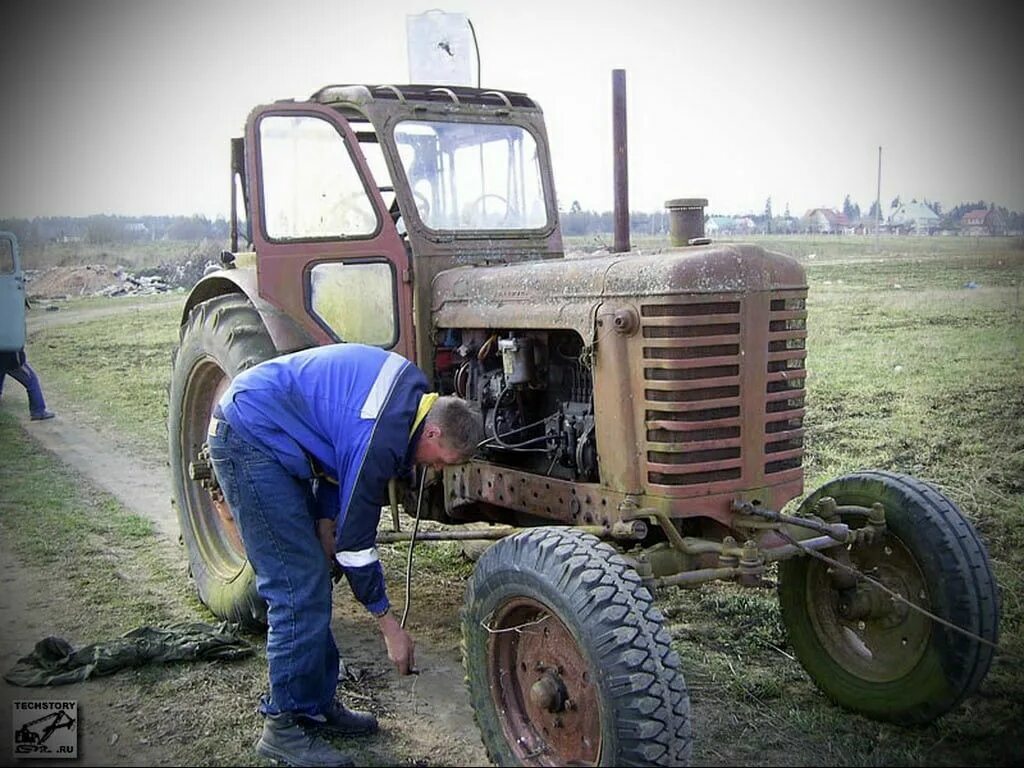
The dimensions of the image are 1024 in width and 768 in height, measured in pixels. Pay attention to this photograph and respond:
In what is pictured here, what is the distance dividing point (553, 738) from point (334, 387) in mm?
1370

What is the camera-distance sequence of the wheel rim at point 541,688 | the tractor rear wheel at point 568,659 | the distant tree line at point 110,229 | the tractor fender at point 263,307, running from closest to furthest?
the tractor rear wheel at point 568,659 → the wheel rim at point 541,688 → the tractor fender at point 263,307 → the distant tree line at point 110,229

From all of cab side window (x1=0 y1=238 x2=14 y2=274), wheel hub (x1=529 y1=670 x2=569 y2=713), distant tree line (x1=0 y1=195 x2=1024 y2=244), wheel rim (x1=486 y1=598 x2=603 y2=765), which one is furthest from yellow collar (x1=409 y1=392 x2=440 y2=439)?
cab side window (x1=0 y1=238 x2=14 y2=274)

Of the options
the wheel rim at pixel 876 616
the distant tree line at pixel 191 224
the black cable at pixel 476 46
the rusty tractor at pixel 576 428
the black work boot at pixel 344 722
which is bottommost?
the black work boot at pixel 344 722

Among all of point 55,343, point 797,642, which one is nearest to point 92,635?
point 797,642

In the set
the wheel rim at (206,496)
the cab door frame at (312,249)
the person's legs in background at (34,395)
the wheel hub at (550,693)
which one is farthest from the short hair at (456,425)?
the person's legs in background at (34,395)

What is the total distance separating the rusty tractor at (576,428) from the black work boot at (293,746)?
1.79ft

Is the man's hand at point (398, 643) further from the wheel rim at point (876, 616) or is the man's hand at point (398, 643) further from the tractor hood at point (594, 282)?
the wheel rim at point (876, 616)

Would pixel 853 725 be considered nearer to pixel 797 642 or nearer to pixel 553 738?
pixel 797 642

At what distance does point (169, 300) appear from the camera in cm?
1493

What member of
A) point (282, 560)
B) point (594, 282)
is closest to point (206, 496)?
point (282, 560)

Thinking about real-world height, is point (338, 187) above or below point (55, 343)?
above

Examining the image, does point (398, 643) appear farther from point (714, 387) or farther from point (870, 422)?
point (870, 422)

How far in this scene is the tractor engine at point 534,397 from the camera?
393 centimetres

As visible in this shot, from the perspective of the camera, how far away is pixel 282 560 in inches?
137
